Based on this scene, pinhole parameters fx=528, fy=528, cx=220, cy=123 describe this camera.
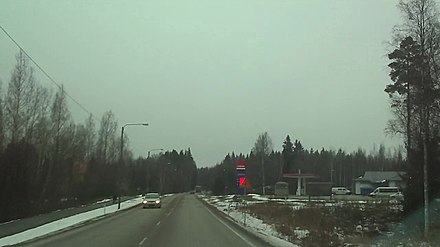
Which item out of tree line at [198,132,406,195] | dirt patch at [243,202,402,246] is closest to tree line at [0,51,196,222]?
dirt patch at [243,202,402,246]

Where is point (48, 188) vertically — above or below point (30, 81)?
below

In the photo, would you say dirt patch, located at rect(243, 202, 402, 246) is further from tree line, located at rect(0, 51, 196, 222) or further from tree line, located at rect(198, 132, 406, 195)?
tree line, located at rect(198, 132, 406, 195)

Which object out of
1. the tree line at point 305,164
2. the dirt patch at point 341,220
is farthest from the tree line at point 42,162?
the tree line at point 305,164

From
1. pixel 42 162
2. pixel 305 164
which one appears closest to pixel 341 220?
pixel 42 162

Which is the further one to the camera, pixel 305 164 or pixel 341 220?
pixel 305 164

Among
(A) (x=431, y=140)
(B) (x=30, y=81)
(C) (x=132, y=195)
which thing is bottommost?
(C) (x=132, y=195)

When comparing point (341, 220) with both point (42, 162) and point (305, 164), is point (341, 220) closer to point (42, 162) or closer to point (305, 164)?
point (42, 162)

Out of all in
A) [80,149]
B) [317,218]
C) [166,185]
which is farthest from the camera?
[166,185]

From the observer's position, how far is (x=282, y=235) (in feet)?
67.7

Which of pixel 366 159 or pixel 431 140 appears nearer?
pixel 431 140

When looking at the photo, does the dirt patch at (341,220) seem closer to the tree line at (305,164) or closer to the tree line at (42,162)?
the tree line at (42,162)

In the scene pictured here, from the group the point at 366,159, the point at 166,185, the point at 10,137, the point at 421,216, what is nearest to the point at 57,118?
the point at 10,137

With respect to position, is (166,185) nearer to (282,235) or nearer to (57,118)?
(57,118)

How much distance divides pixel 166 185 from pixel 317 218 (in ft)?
418
